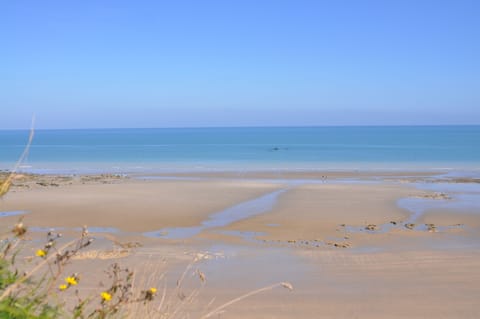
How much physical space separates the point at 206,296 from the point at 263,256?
114 inches

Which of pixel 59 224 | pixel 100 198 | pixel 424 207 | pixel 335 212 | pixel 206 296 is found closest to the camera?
pixel 206 296

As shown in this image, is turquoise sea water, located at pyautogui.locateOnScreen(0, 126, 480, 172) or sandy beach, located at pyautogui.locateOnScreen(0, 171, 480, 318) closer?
sandy beach, located at pyautogui.locateOnScreen(0, 171, 480, 318)

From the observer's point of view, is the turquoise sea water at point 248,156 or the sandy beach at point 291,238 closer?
the sandy beach at point 291,238

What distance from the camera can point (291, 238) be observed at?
40.2 feet

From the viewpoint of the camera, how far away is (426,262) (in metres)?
9.64

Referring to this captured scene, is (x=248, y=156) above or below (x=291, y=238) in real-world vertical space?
below

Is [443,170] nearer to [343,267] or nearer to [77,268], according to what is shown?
[343,267]

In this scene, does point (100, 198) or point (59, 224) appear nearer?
point (59, 224)

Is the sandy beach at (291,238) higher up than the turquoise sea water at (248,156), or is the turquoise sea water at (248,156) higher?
the sandy beach at (291,238)

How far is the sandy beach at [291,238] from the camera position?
7.39 meters

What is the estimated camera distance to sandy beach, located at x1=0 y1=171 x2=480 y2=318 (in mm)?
7391

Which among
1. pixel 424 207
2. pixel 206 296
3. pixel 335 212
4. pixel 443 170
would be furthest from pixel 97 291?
pixel 443 170

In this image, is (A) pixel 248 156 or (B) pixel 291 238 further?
(A) pixel 248 156

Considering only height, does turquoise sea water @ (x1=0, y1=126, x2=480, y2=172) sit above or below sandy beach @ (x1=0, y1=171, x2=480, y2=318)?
below
